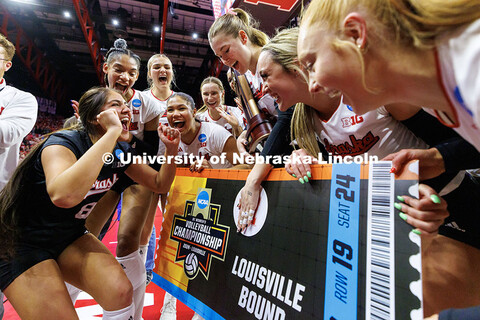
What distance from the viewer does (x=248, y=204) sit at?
4.09 ft

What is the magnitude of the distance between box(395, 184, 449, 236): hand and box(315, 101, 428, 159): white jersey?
1.32 feet

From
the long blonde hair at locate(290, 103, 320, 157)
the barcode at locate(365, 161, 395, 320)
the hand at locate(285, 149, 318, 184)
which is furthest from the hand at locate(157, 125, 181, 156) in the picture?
the barcode at locate(365, 161, 395, 320)

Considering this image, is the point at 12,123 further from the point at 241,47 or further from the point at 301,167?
the point at 301,167

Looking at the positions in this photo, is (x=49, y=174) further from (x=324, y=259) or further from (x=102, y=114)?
(x=324, y=259)

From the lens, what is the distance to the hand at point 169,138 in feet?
6.03

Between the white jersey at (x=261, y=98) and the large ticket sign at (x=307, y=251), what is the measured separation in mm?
603

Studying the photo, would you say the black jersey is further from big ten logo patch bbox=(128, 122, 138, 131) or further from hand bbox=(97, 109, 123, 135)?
big ten logo patch bbox=(128, 122, 138, 131)

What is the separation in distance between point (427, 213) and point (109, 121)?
4.78ft

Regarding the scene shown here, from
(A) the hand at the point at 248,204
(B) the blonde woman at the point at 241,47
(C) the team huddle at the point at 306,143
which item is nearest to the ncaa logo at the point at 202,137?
(C) the team huddle at the point at 306,143

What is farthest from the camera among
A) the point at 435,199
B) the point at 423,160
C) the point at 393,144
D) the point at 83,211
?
the point at 83,211

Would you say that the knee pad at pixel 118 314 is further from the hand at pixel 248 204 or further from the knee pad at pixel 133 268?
the hand at pixel 248 204

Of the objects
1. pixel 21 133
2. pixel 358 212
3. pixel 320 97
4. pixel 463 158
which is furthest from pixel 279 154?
pixel 21 133

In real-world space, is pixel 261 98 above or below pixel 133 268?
above

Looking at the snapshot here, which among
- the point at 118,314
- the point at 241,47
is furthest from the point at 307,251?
the point at 241,47
